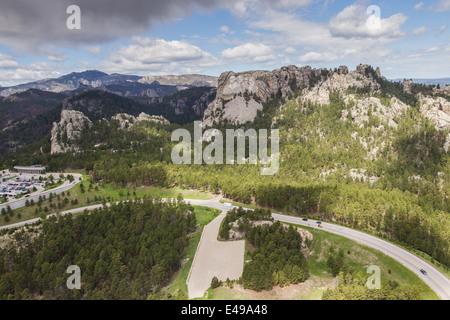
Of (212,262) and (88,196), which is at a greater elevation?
(88,196)

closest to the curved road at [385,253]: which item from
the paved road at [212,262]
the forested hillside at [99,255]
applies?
the paved road at [212,262]

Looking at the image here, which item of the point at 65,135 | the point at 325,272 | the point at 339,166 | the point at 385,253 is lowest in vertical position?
the point at 325,272

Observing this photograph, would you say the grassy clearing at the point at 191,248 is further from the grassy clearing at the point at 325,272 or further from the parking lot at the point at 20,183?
the parking lot at the point at 20,183

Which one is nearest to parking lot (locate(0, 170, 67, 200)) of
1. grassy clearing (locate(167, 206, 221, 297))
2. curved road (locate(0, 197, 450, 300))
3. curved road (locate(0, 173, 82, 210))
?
curved road (locate(0, 173, 82, 210))

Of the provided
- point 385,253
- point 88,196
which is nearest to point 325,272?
point 385,253

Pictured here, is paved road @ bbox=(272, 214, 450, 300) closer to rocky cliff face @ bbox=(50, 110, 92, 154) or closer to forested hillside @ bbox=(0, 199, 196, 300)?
forested hillside @ bbox=(0, 199, 196, 300)

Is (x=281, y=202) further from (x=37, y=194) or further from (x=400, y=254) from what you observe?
(x=37, y=194)

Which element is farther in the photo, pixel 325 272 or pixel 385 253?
pixel 385 253

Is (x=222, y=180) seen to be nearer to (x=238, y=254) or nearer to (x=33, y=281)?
(x=238, y=254)
